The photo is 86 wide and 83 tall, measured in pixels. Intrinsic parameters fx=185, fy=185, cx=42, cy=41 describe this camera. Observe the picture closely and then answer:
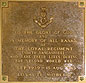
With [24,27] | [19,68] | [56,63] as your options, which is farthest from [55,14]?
[19,68]

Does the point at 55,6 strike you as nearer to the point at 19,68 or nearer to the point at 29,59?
the point at 29,59

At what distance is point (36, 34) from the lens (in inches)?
118

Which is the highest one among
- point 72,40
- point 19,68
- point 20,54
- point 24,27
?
point 24,27

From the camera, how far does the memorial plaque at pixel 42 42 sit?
2971 mm

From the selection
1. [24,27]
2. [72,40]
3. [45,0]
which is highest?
[45,0]

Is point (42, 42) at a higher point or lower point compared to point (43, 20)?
lower

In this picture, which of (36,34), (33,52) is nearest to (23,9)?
(36,34)

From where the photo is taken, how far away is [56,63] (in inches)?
Answer: 117

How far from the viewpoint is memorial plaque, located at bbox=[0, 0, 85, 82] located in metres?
2.97

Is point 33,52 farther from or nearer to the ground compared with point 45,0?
nearer to the ground

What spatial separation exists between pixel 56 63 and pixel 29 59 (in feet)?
1.43

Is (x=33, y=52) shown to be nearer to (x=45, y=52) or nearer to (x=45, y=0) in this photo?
(x=45, y=52)

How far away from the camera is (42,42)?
2.99m

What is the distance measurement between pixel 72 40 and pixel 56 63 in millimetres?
450
